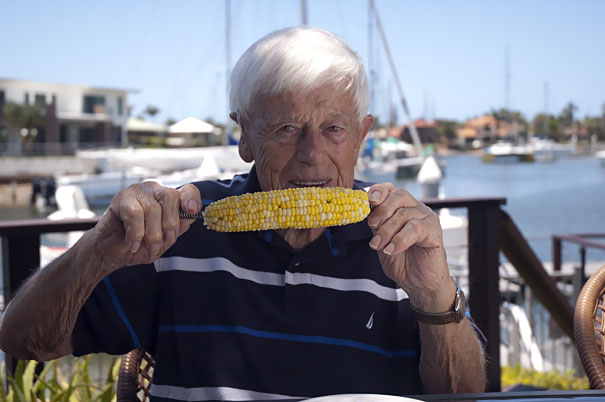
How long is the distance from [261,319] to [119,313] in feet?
1.24

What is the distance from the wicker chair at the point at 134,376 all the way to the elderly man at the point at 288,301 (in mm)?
41

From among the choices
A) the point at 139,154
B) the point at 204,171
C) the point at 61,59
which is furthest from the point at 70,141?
the point at 204,171

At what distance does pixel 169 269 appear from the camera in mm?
1493

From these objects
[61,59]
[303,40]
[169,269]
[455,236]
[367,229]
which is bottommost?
[455,236]

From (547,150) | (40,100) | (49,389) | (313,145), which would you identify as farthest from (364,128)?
(547,150)

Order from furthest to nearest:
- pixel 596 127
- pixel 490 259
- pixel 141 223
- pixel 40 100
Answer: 1. pixel 596 127
2. pixel 40 100
3. pixel 490 259
4. pixel 141 223

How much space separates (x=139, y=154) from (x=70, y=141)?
33.6m

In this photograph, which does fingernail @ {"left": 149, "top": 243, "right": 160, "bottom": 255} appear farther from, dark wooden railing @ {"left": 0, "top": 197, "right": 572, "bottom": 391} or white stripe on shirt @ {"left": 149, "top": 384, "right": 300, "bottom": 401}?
dark wooden railing @ {"left": 0, "top": 197, "right": 572, "bottom": 391}

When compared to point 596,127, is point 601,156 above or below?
below

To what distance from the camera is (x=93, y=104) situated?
179 feet

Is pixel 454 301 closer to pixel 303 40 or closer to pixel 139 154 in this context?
pixel 303 40

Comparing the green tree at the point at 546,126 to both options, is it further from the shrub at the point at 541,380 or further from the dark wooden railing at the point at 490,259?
the dark wooden railing at the point at 490,259

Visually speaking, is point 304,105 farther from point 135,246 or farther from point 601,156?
point 601,156

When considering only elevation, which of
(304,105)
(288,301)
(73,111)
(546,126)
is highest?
(73,111)
